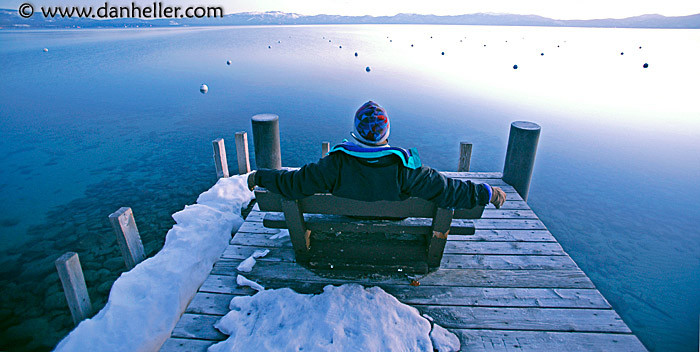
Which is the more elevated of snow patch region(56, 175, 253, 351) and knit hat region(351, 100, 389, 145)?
knit hat region(351, 100, 389, 145)

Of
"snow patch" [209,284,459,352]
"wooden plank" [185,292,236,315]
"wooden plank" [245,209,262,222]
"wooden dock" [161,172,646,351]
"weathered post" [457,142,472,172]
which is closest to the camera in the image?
"snow patch" [209,284,459,352]

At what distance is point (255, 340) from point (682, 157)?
1721 cm

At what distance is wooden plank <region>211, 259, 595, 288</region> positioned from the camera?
3.79 metres

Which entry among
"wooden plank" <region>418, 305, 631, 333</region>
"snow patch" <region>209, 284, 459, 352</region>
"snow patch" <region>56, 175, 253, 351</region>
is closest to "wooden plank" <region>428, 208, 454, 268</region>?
"wooden plank" <region>418, 305, 631, 333</region>

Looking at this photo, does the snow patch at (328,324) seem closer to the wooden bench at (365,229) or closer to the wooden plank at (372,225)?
the wooden bench at (365,229)

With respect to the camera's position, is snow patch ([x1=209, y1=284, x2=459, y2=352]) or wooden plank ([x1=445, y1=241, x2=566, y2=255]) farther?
wooden plank ([x1=445, y1=241, x2=566, y2=255])

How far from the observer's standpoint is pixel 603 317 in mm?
3342

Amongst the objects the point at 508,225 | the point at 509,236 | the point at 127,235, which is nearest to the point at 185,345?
the point at 127,235

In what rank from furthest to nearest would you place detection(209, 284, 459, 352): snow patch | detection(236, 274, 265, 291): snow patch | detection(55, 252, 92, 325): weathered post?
detection(55, 252, 92, 325): weathered post → detection(236, 274, 265, 291): snow patch → detection(209, 284, 459, 352): snow patch

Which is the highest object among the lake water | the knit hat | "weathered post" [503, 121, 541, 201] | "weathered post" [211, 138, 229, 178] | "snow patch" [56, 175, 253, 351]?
the knit hat

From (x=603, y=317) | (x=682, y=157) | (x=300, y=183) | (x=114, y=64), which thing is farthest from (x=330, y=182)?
(x=114, y=64)

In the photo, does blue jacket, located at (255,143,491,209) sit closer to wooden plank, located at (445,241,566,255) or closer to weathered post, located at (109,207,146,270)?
wooden plank, located at (445,241,566,255)

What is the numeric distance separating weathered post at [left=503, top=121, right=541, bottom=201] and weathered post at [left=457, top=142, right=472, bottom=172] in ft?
3.34

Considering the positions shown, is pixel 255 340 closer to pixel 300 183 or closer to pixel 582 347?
pixel 300 183
